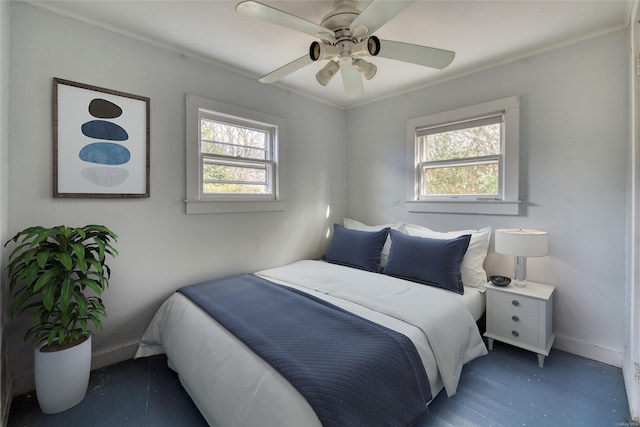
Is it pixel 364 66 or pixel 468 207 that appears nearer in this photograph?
pixel 364 66

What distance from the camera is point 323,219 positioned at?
143 inches

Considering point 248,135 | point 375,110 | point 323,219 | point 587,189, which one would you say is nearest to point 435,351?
point 587,189

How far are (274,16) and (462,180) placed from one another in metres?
2.31

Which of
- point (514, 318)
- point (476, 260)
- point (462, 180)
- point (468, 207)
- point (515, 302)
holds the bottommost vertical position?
point (514, 318)

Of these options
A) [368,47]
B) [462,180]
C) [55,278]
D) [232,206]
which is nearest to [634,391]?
[462,180]

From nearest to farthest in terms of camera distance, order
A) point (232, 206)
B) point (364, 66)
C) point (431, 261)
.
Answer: point (364, 66) → point (431, 261) → point (232, 206)

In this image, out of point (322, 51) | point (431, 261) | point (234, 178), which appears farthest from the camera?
point (234, 178)

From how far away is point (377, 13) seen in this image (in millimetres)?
1411

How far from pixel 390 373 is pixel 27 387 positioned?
2.28m

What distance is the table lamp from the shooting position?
2.14 m

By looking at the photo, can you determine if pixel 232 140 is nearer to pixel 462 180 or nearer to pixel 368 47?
pixel 368 47

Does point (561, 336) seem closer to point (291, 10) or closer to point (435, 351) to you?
point (435, 351)

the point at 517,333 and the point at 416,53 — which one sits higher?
the point at 416,53

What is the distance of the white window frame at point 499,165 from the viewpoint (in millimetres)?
2498
